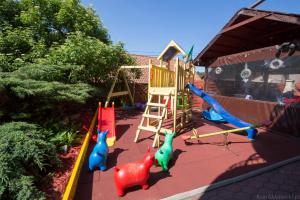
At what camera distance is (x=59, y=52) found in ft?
20.3

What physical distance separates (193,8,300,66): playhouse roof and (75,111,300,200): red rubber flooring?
119 inches

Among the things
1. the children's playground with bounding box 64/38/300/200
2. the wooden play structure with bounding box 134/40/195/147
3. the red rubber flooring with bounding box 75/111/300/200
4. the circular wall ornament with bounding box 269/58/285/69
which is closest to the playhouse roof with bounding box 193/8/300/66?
the circular wall ornament with bounding box 269/58/285/69

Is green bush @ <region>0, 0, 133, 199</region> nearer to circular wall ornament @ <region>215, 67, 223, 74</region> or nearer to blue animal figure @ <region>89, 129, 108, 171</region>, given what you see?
blue animal figure @ <region>89, 129, 108, 171</region>

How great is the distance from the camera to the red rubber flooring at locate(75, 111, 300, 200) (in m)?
2.86

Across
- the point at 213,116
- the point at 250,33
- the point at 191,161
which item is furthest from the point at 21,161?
the point at 250,33

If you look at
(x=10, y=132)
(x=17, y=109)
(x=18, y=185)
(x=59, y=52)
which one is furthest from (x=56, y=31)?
(x=18, y=185)

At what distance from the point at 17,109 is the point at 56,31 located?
17.9 feet

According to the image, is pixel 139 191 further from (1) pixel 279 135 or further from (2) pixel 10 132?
(1) pixel 279 135

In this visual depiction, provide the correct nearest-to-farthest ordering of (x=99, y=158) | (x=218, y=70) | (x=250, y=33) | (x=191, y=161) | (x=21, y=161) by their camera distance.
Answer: (x=21, y=161) → (x=99, y=158) → (x=191, y=161) → (x=250, y=33) → (x=218, y=70)

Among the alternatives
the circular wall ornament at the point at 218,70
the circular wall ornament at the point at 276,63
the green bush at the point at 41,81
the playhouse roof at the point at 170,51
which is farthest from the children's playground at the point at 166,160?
the circular wall ornament at the point at 218,70

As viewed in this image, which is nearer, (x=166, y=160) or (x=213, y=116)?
(x=166, y=160)

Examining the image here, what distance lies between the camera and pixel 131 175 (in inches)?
107

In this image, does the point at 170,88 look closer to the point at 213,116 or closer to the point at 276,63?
the point at 213,116

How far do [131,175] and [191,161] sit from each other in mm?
1546
